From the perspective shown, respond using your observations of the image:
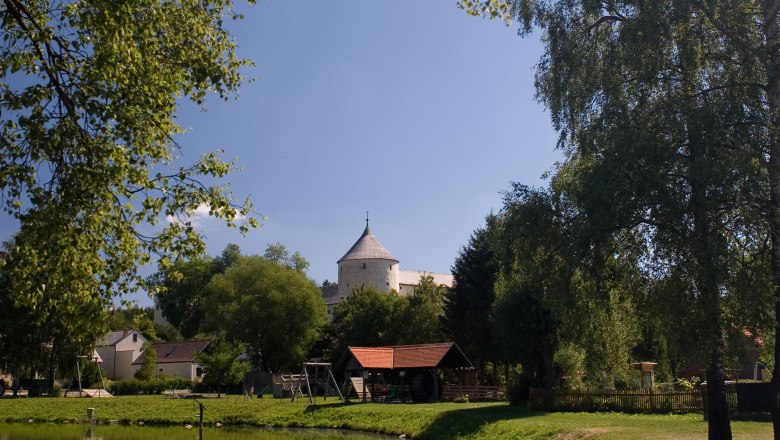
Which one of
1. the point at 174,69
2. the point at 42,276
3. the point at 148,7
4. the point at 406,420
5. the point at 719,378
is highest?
the point at 148,7

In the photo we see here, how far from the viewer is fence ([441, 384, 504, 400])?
42.9 m

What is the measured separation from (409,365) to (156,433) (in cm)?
1392

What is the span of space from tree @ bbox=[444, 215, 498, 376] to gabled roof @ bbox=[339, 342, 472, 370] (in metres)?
5.00

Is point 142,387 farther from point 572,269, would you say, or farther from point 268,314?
point 572,269

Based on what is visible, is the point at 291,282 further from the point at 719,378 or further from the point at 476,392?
the point at 719,378

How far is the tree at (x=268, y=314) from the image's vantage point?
197 feet

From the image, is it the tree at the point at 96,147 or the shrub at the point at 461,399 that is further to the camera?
the shrub at the point at 461,399

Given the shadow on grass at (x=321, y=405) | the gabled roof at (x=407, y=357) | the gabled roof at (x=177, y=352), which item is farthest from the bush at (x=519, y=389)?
the gabled roof at (x=177, y=352)

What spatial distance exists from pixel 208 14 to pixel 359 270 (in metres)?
73.6

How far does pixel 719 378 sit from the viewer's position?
623 inches

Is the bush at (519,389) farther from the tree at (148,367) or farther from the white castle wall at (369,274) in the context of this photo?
the white castle wall at (369,274)

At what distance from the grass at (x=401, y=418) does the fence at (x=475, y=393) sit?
4995 millimetres

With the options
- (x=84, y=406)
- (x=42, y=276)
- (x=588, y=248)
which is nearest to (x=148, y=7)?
(x=42, y=276)

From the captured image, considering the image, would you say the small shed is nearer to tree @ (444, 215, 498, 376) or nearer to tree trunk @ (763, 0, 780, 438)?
tree @ (444, 215, 498, 376)
